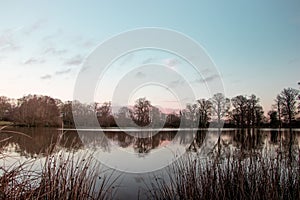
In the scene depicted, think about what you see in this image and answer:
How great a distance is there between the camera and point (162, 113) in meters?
17.2

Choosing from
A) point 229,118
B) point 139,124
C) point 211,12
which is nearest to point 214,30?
point 211,12

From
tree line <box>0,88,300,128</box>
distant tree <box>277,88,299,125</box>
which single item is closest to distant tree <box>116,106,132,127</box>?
tree line <box>0,88,300,128</box>

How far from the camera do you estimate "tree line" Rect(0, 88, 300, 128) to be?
49.8 feet

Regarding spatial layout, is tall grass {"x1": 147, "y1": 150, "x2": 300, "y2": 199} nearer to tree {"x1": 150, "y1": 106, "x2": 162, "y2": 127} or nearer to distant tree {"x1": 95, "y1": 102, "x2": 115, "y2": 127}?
distant tree {"x1": 95, "y1": 102, "x2": 115, "y2": 127}

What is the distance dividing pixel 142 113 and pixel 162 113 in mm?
1295

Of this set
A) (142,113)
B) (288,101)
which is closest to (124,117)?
(142,113)

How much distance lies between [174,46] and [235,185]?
5806 millimetres

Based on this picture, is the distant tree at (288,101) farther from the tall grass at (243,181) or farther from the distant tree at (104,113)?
the tall grass at (243,181)

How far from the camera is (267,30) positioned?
17.4 metres

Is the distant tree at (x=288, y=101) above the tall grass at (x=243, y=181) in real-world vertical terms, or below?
above

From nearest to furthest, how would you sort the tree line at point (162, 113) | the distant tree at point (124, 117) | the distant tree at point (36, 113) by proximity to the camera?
the distant tree at point (124, 117) → the tree line at point (162, 113) → the distant tree at point (36, 113)

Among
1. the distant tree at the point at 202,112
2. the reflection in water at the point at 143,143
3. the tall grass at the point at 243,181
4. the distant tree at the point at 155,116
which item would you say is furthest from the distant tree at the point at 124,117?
the tall grass at the point at 243,181

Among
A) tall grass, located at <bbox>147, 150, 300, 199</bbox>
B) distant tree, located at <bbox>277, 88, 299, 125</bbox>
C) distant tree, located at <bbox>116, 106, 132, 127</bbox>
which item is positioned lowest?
tall grass, located at <bbox>147, 150, 300, 199</bbox>

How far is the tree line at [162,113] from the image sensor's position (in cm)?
1518
